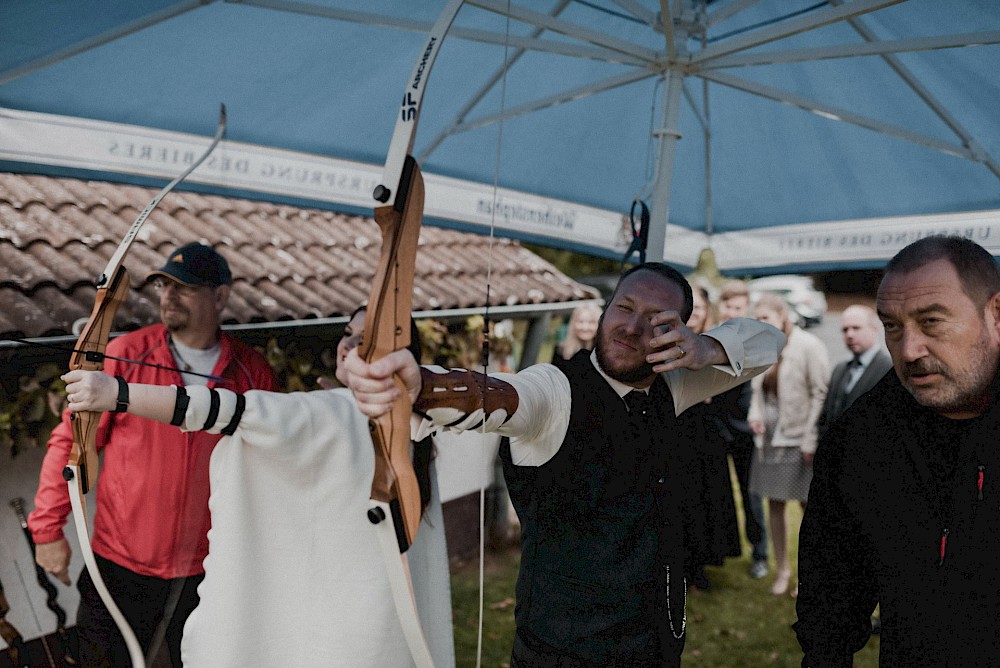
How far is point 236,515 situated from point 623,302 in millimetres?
1076

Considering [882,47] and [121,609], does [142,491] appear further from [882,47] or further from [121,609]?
[882,47]

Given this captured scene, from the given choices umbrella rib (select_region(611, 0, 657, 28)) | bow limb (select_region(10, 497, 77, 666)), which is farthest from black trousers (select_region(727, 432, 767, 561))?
bow limb (select_region(10, 497, 77, 666))

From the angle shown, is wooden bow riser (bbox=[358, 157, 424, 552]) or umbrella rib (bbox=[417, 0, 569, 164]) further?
umbrella rib (bbox=[417, 0, 569, 164])

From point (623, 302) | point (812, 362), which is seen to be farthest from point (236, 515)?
point (812, 362)

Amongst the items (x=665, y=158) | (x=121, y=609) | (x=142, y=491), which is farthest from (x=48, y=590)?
(x=665, y=158)

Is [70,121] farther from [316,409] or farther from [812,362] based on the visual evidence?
[812,362]

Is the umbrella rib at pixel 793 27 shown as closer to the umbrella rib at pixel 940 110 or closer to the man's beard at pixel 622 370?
the umbrella rib at pixel 940 110

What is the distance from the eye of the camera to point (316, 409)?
2037 millimetres

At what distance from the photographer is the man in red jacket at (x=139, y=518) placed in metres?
2.53

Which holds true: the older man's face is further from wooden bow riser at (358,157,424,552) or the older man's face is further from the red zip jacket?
the red zip jacket

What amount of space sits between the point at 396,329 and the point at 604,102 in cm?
280

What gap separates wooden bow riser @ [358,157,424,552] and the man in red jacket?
1.41 meters

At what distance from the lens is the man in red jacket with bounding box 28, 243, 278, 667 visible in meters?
2.53

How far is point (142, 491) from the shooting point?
2551mm
